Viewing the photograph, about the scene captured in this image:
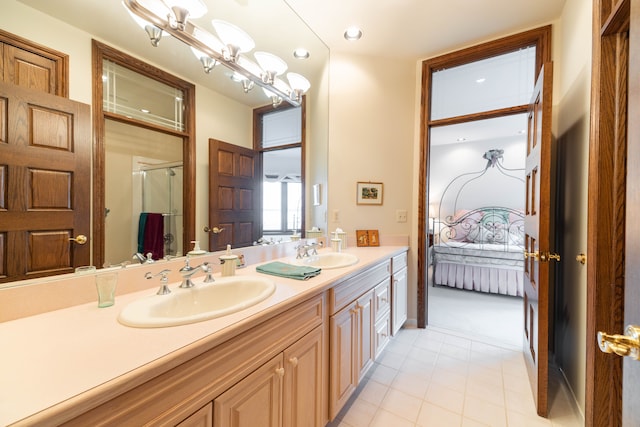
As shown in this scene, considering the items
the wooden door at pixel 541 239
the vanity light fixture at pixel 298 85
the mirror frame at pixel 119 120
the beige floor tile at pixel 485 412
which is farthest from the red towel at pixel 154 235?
the wooden door at pixel 541 239

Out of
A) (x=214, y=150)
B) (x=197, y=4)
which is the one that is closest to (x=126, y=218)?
(x=214, y=150)

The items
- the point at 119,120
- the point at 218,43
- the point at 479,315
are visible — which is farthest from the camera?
the point at 479,315

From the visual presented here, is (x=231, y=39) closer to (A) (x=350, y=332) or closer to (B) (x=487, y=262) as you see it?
(A) (x=350, y=332)

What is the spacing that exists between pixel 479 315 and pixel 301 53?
324cm

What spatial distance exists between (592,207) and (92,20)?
2.05 m

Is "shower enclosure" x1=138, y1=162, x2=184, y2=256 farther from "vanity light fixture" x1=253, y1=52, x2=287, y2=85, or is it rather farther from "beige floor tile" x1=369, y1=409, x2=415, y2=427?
"beige floor tile" x1=369, y1=409, x2=415, y2=427

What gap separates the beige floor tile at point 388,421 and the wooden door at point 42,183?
1642 mm

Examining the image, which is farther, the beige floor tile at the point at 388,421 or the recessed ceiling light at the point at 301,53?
the recessed ceiling light at the point at 301,53

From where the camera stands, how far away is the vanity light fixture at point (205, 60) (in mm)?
1364

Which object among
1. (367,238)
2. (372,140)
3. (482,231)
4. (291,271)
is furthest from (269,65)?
(482,231)

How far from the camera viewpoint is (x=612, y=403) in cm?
90

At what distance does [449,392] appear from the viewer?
1692 millimetres

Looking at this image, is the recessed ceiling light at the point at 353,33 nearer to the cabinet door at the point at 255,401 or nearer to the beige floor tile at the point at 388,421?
the cabinet door at the point at 255,401

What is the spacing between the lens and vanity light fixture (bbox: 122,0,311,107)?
1183 mm
